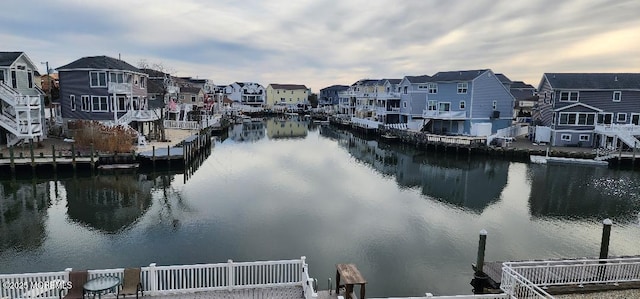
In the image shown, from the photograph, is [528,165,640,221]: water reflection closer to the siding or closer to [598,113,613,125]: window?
[598,113,613,125]: window

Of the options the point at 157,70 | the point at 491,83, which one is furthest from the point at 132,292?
the point at 157,70

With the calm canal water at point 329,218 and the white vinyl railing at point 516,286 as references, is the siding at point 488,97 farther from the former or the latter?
the white vinyl railing at point 516,286

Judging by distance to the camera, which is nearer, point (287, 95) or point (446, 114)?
point (446, 114)

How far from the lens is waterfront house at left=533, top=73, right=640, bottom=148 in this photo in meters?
43.6

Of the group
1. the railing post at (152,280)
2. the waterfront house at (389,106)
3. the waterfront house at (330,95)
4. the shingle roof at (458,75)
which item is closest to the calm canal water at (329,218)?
the railing post at (152,280)

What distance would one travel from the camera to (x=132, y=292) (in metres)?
10.0

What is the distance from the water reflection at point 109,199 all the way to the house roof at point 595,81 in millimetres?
43817

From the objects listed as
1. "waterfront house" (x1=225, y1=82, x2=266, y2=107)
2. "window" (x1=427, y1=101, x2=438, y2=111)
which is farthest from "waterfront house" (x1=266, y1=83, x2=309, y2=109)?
"window" (x1=427, y1=101, x2=438, y2=111)

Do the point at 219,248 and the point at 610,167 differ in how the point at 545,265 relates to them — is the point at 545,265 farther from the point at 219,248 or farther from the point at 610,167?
the point at 610,167

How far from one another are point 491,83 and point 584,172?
19.9 metres

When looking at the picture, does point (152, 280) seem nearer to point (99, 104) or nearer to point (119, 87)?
point (119, 87)

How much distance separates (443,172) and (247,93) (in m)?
100

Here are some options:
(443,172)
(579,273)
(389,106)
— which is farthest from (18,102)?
(389,106)

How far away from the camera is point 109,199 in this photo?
24.6 metres
